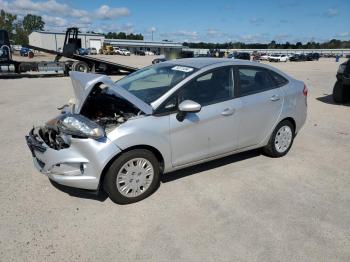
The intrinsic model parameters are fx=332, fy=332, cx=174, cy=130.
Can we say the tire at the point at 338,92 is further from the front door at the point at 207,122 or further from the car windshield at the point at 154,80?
the car windshield at the point at 154,80

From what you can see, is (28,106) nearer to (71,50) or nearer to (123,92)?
(123,92)

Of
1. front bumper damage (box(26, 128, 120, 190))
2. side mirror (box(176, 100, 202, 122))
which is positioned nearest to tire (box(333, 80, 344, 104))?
side mirror (box(176, 100, 202, 122))

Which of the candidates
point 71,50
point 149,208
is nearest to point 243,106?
point 149,208

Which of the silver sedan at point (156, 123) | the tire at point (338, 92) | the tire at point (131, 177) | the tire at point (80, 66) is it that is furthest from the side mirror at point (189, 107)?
the tire at point (80, 66)

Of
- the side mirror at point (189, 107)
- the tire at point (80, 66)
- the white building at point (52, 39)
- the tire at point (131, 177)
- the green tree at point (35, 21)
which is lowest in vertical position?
the tire at point (131, 177)

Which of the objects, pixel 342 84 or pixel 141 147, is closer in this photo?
pixel 141 147

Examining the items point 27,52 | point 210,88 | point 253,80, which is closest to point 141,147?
point 210,88

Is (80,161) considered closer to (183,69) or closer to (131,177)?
(131,177)

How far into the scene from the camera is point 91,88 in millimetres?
4090

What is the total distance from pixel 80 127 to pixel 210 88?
1.84m

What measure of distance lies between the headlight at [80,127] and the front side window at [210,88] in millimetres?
1128

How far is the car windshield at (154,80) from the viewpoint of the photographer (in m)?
4.36

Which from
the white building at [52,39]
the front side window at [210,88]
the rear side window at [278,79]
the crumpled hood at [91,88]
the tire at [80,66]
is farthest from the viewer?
the white building at [52,39]

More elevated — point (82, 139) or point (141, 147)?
point (82, 139)
